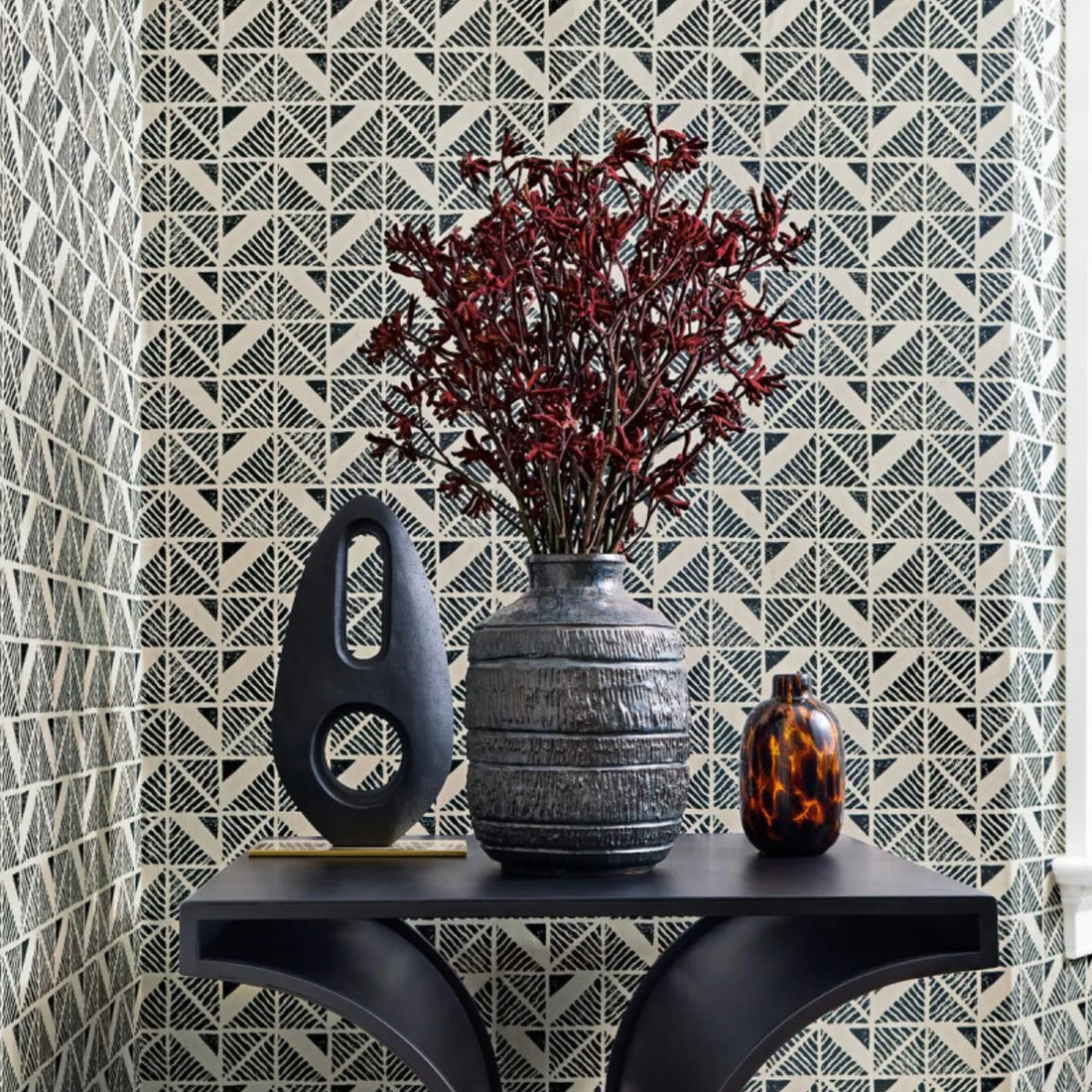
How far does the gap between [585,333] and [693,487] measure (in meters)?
0.47

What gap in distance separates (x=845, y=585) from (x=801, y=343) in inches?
12.1

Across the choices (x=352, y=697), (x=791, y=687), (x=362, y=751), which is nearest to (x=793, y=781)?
(x=791, y=687)

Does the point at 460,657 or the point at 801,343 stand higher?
the point at 801,343

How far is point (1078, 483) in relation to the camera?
1.72 meters

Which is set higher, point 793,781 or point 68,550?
point 68,550

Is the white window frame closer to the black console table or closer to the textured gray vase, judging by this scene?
the black console table

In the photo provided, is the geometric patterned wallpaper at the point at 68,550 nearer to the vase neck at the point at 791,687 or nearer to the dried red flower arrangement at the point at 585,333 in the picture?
the dried red flower arrangement at the point at 585,333

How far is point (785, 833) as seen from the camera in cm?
132

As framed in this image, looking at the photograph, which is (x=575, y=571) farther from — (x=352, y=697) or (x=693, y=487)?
(x=693, y=487)

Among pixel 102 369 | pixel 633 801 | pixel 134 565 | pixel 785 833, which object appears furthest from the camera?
pixel 134 565

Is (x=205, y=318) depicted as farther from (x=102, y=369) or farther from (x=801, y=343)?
(x=801, y=343)

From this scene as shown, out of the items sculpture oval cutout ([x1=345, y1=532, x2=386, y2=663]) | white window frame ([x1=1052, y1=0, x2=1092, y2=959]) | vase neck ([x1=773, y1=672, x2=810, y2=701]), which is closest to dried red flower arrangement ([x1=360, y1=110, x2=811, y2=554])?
vase neck ([x1=773, y1=672, x2=810, y2=701])

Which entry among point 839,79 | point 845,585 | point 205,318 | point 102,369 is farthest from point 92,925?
point 839,79

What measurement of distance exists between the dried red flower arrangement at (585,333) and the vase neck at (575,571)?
0.02 metres
